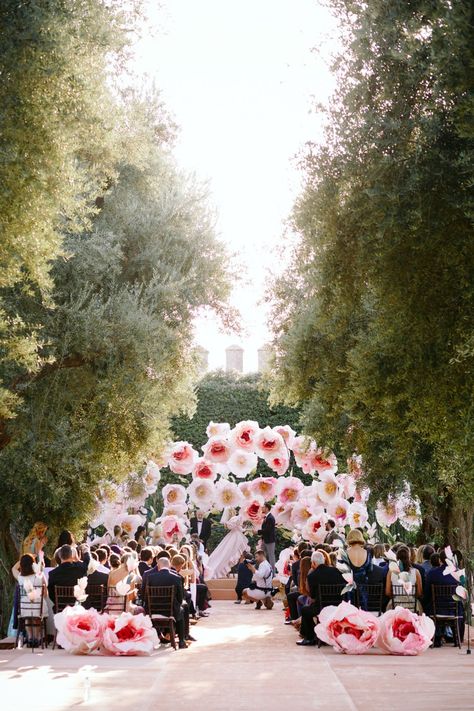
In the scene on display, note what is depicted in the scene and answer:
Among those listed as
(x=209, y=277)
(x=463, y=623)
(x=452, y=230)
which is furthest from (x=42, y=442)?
(x=452, y=230)

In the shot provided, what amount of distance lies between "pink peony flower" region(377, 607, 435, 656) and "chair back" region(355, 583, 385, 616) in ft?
4.68

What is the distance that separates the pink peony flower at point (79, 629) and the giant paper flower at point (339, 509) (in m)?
9.94

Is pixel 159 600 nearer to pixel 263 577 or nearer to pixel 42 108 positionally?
pixel 42 108

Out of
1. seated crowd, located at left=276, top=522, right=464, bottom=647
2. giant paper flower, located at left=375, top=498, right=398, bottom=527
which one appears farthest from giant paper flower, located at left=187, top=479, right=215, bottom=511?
seated crowd, located at left=276, top=522, right=464, bottom=647

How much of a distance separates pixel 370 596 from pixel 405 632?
1776 millimetres

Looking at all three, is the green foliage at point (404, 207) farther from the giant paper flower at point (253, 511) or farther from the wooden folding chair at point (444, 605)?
the giant paper flower at point (253, 511)

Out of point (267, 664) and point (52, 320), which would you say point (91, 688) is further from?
point (52, 320)

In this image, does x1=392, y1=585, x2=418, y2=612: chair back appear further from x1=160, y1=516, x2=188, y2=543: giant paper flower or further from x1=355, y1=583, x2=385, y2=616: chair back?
x1=160, y1=516, x2=188, y2=543: giant paper flower

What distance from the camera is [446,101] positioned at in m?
8.53

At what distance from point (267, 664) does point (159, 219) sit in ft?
26.0

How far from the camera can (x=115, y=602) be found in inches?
590

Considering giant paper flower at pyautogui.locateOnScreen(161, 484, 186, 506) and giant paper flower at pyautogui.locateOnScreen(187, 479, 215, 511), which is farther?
giant paper flower at pyautogui.locateOnScreen(161, 484, 186, 506)

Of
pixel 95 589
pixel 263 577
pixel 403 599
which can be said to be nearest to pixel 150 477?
pixel 263 577

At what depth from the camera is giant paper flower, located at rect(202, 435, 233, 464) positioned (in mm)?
23641
